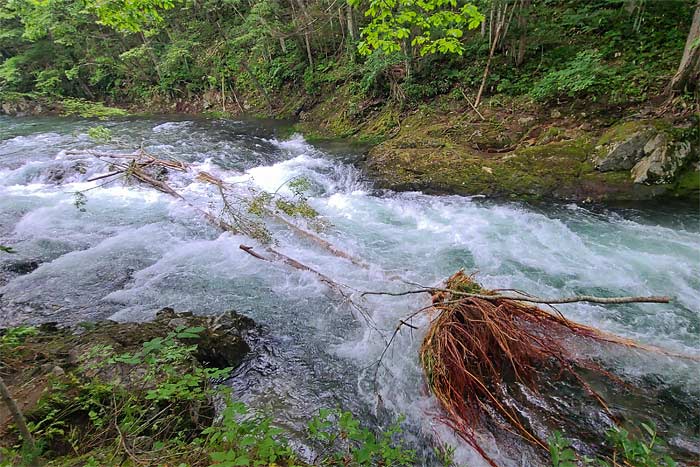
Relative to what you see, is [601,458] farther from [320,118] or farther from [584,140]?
[320,118]

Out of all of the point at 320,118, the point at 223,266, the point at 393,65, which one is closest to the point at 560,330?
the point at 223,266

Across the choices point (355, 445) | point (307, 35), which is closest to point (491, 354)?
point (355, 445)

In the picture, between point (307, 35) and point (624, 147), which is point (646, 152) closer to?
point (624, 147)

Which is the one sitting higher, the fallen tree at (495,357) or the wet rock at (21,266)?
the fallen tree at (495,357)

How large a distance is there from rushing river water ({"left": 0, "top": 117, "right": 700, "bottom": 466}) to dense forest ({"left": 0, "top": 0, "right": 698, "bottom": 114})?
8.71 ft

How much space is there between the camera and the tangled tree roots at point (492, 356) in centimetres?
304

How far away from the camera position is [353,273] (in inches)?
201

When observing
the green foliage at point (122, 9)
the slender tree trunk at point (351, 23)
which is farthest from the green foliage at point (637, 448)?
the slender tree trunk at point (351, 23)

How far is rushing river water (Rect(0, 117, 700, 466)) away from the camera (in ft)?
11.1

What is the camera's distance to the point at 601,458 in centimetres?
262

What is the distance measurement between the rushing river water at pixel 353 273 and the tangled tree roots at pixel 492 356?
0.18 metres

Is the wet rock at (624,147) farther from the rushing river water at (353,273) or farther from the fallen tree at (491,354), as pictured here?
the fallen tree at (491,354)

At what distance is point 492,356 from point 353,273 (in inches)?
87.9

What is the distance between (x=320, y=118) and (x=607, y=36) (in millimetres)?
8482
